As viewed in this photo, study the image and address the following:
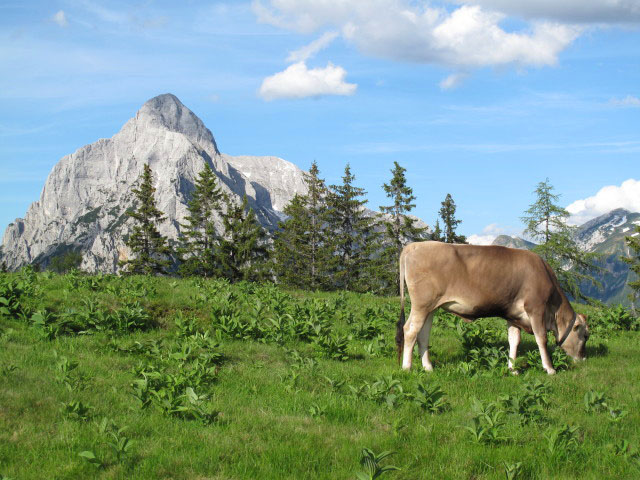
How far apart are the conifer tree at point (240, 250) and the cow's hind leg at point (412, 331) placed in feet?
186

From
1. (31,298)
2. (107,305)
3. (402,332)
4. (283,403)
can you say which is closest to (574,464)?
(283,403)

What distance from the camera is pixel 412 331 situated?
1109cm

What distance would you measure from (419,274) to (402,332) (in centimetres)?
129

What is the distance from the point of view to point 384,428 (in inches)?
299

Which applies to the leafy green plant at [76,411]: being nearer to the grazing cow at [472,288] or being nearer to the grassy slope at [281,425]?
the grassy slope at [281,425]

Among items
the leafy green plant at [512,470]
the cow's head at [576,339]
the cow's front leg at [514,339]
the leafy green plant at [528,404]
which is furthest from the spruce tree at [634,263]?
the leafy green plant at [512,470]

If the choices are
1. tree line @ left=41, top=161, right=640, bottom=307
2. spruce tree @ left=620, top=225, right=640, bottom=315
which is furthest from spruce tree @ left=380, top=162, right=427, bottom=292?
spruce tree @ left=620, top=225, right=640, bottom=315

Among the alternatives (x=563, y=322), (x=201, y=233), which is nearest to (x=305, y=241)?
(x=201, y=233)

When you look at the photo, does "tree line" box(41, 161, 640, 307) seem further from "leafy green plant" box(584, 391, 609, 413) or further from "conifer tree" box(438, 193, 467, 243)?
"leafy green plant" box(584, 391, 609, 413)

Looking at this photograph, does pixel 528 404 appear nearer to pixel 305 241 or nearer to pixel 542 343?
pixel 542 343

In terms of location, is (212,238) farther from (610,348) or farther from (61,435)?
(61,435)

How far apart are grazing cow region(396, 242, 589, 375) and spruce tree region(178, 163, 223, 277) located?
57268mm

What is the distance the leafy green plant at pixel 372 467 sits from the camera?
19.0 feet

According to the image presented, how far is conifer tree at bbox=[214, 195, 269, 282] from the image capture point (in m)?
67.7
